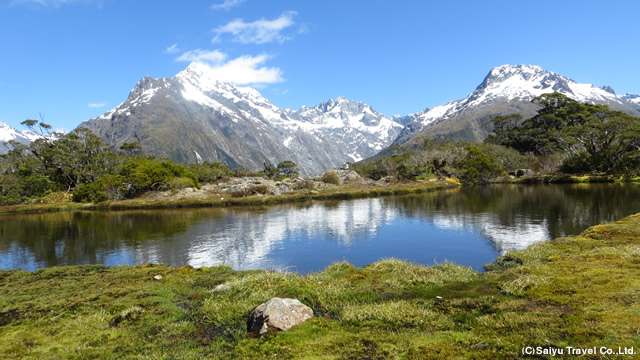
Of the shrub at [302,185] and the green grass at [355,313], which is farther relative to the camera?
the shrub at [302,185]

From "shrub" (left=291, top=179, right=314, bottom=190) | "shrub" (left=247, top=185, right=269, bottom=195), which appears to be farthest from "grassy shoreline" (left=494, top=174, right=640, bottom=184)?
"shrub" (left=247, top=185, right=269, bottom=195)

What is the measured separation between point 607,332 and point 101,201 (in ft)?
409

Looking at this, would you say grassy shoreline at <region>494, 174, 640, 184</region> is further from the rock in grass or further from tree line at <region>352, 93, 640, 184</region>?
the rock in grass

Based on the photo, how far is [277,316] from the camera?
13.8 metres

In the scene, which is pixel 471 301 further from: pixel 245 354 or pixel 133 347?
pixel 133 347

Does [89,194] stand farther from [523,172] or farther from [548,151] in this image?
[548,151]

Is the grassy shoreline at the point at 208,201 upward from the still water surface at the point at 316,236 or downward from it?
upward

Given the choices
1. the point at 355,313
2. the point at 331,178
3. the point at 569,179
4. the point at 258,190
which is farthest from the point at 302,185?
the point at 355,313

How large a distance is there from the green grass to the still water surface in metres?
10.3

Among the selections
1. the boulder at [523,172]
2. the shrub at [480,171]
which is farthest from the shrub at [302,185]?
the boulder at [523,172]

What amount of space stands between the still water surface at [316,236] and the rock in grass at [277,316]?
52.3ft

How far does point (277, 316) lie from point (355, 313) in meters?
3.43

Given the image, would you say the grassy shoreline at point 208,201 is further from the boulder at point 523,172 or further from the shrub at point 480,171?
the boulder at point 523,172

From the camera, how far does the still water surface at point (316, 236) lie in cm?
3525
